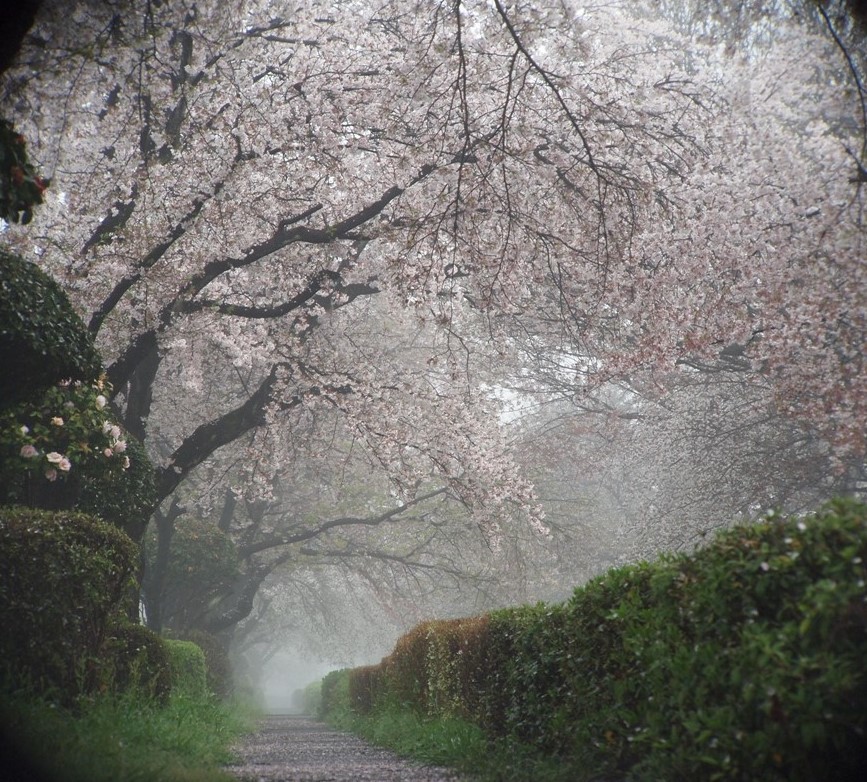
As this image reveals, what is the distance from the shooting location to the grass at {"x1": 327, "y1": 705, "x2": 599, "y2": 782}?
17.4 ft

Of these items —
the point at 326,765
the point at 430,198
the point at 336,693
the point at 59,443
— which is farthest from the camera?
the point at 336,693

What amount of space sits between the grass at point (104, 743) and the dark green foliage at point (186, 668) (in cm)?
342

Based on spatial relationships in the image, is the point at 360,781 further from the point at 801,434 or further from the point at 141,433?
the point at 801,434

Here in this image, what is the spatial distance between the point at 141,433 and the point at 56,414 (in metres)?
4.66

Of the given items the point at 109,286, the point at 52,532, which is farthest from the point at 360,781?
the point at 109,286

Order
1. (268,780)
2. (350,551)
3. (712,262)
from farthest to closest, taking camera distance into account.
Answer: (350,551) < (712,262) < (268,780)

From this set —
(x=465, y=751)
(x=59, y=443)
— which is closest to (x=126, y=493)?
(x=59, y=443)

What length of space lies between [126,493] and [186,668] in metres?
4.01

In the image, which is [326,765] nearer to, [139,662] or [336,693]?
[139,662]

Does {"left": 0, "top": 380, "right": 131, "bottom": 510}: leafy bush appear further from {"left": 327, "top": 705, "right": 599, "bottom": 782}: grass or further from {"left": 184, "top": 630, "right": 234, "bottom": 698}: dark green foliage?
A: {"left": 184, "top": 630, "right": 234, "bottom": 698}: dark green foliage

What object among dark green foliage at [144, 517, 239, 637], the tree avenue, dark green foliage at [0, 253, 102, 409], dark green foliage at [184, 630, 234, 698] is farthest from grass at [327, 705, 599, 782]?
dark green foliage at [144, 517, 239, 637]

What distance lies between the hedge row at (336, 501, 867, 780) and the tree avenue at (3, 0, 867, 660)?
3.51 metres

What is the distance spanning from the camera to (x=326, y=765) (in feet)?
24.8

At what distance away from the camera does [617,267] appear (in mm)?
9727
